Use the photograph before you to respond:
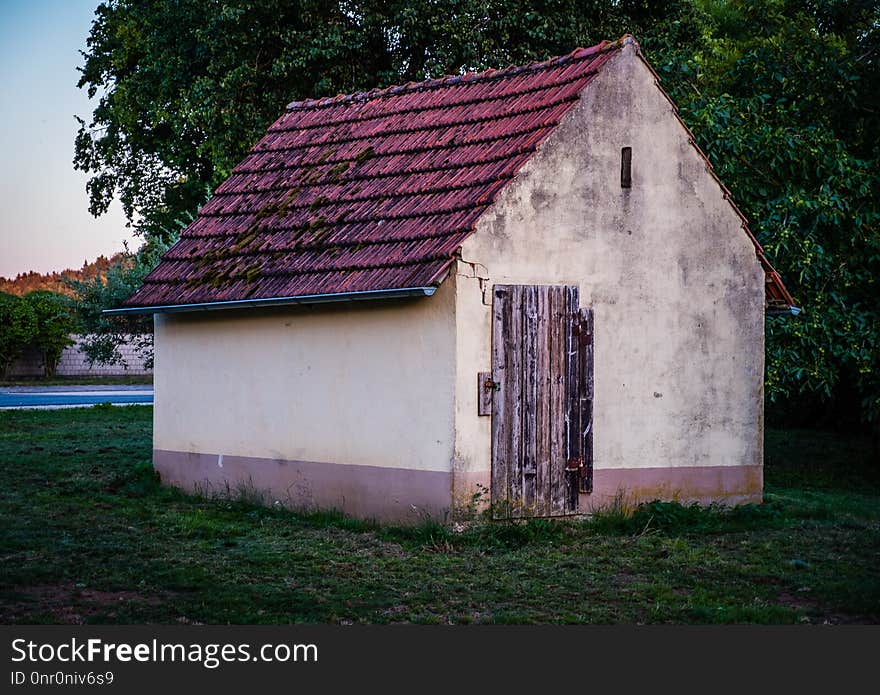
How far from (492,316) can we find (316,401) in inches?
99.3

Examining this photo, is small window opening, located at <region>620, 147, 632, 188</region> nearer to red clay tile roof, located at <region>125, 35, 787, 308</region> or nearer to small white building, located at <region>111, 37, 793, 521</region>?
small white building, located at <region>111, 37, 793, 521</region>

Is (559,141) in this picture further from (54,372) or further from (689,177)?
(54,372)

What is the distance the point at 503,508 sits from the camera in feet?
43.4

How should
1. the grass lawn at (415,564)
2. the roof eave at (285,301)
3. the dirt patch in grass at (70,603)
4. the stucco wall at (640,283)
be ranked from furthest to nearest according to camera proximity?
1. the stucco wall at (640,283)
2. the roof eave at (285,301)
3. the grass lawn at (415,564)
4. the dirt patch in grass at (70,603)

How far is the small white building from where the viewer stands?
13.3 m

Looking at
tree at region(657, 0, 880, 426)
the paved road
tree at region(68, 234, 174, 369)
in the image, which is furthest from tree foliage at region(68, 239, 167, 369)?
tree at region(657, 0, 880, 426)

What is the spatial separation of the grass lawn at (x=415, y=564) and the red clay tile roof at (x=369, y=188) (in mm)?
2646

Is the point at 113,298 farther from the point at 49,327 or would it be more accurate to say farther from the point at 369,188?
the point at 49,327

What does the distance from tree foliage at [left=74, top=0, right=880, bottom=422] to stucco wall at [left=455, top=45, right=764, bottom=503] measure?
3.32m

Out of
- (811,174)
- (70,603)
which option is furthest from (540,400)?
(811,174)

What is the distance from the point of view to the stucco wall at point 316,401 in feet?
43.6

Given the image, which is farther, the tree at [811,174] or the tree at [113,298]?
the tree at [113,298]

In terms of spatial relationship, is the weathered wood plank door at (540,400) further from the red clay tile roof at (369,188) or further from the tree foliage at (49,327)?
the tree foliage at (49,327)

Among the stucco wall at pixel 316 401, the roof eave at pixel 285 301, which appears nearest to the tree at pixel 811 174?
the stucco wall at pixel 316 401
